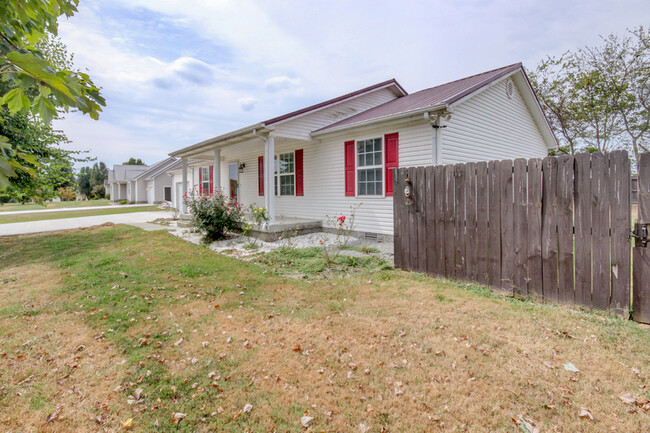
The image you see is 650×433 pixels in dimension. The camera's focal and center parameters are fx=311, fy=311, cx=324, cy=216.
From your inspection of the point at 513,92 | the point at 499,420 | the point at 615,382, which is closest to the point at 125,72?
the point at 499,420

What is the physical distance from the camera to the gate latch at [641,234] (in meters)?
3.14

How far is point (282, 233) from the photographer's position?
918cm

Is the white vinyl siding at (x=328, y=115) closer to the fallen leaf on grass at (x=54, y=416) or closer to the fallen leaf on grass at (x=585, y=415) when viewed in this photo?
the fallen leaf on grass at (x=54, y=416)

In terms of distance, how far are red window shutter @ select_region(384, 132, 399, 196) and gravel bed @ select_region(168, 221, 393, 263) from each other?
1525mm

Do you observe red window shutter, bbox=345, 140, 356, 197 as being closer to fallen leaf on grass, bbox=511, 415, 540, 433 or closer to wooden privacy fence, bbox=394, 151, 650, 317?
wooden privacy fence, bbox=394, 151, 650, 317

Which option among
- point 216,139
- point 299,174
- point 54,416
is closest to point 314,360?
point 54,416

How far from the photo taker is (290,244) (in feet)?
25.0

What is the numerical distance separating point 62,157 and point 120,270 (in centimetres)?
861

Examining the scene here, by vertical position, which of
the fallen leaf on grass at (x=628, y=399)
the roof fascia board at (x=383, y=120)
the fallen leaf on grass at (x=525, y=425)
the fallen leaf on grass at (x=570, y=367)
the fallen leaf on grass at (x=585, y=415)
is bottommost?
the fallen leaf on grass at (x=525, y=425)

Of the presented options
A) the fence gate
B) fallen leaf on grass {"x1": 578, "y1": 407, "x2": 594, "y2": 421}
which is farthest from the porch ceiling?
fallen leaf on grass {"x1": 578, "y1": 407, "x2": 594, "y2": 421}

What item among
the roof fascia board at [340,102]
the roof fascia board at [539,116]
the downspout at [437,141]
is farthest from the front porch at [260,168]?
the roof fascia board at [539,116]

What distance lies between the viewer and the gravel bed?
23.2ft

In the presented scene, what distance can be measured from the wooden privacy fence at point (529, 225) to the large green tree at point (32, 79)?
14.5ft

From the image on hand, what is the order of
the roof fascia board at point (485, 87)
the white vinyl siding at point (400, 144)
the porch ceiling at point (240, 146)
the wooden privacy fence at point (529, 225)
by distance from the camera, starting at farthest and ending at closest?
1. the porch ceiling at point (240, 146)
2. the white vinyl siding at point (400, 144)
3. the roof fascia board at point (485, 87)
4. the wooden privacy fence at point (529, 225)
